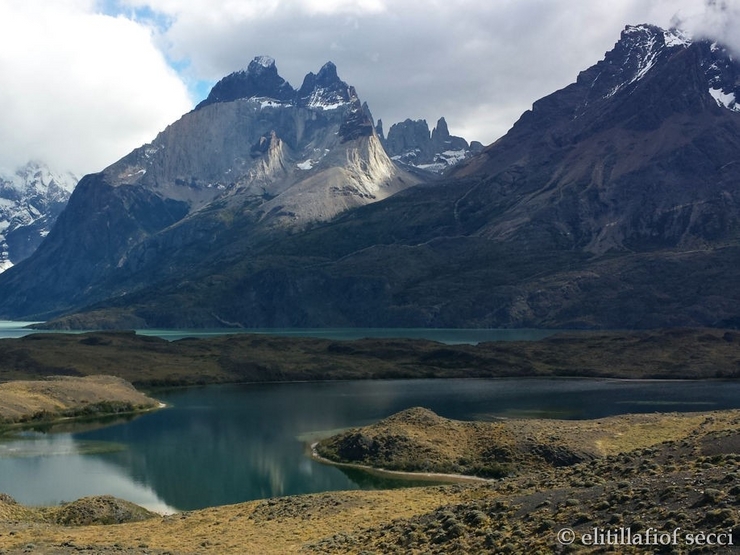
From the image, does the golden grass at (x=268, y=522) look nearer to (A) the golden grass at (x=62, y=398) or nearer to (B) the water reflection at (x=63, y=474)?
(B) the water reflection at (x=63, y=474)

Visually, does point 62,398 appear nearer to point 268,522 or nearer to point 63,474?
point 63,474

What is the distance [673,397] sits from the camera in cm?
15125

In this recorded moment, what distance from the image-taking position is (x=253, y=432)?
118062mm

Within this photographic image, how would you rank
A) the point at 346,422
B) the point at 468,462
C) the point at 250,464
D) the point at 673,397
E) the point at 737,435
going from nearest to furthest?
1. the point at 737,435
2. the point at 468,462
3. the point at 250,464
4. the point at 346,422
5. the point at 673,397

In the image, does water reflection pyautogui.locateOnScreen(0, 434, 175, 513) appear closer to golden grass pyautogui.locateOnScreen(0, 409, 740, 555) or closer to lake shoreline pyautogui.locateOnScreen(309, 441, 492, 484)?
golden grass pyautogui.locateOnScreen(0, 409, 740, 555)

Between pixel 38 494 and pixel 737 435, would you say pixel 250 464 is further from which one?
pixel 737 435

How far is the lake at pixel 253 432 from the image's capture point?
8400 cm

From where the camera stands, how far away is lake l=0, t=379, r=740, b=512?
84000mm

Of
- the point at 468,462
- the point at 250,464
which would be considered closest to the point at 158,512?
the point at 250,464

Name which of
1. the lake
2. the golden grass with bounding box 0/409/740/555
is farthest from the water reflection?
the golden grass with bounding box 0/409/740/555

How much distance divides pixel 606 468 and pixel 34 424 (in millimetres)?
96985

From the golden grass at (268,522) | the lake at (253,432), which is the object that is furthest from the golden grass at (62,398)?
the golden grass at (268,522)

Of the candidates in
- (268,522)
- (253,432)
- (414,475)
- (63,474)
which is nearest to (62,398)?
(253,432)

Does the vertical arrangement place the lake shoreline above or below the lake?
below
